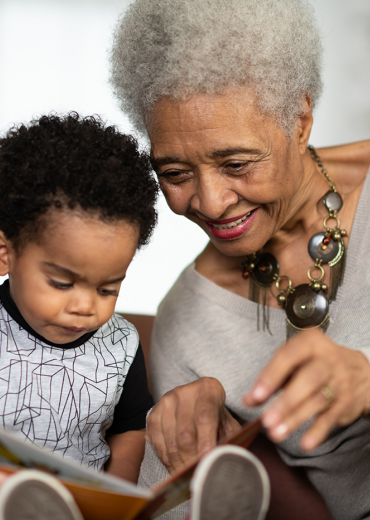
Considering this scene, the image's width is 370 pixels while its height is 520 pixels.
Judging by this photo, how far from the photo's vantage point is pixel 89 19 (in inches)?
165

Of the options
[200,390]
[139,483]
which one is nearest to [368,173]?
[200,390]

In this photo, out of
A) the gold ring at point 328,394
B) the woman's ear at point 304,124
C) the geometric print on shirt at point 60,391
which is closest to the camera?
the gold ring at point 328,394

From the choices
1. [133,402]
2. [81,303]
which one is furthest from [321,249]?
[81,303]

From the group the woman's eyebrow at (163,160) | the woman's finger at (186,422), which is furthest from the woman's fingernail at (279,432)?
the woman's eyebrow at (163,160)

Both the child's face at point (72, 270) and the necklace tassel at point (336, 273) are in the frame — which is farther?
the necklace tassel at point (336, 273)

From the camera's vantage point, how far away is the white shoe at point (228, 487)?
0.73 meters

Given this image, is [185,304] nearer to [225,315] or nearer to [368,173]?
[225,315]

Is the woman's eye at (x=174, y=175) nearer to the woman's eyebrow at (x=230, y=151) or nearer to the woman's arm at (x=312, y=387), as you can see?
the woman's eyebrow at (x=230, y=151)

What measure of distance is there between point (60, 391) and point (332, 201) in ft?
3.20

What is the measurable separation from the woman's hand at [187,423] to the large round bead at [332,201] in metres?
0.71

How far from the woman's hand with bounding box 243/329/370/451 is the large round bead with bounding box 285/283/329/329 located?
2.32ft

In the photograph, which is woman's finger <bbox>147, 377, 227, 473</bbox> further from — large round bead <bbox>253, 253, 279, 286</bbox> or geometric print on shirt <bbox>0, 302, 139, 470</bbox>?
large round bead <bbox>253, 253, 279, 286</bbox>

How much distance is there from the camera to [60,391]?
123 cm

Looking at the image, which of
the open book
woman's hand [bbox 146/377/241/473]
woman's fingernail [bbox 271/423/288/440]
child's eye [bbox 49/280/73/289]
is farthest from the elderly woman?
child's eye [bbox 49/280/73/289]
